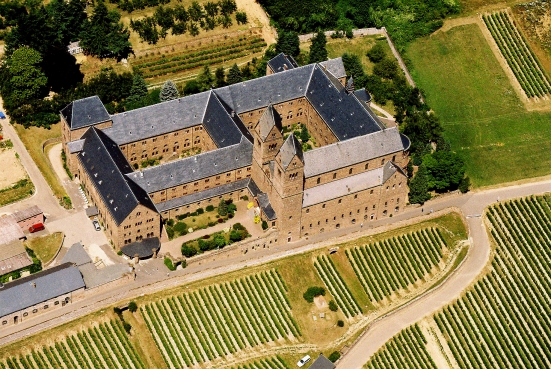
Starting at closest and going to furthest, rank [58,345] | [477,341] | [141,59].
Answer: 1. [58,345]
2. [477,341]
3. [141,59]

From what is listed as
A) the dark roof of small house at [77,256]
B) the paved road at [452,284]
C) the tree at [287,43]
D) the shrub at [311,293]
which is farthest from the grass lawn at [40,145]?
the paved road at [452,284]

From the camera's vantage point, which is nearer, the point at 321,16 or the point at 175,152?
the point at 175,152

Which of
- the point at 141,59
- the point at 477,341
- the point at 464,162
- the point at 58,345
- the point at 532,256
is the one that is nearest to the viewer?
the point at 58,345

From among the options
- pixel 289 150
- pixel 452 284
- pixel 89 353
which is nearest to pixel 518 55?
pixel 452 284

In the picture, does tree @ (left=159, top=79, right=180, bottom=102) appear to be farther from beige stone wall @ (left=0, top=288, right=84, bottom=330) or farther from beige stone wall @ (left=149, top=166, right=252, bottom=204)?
beige stone wall @ (left=0, top=288, right=84, bottom=330)


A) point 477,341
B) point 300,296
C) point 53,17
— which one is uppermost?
point 53,17

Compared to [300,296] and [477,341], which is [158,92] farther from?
[477,341]

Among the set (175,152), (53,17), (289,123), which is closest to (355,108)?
(289,123)
